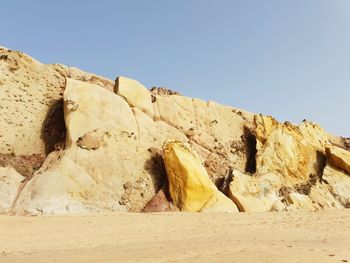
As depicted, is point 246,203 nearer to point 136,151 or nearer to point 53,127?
point 136,151

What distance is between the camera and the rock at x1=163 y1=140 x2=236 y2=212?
56.4 ft

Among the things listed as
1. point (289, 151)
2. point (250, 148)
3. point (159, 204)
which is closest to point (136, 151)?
point (159, 204)

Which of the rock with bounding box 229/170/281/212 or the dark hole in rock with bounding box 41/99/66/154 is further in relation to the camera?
the dark hole in rock with bounding box 41/99/66/154

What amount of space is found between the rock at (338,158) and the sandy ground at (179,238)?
8608mm

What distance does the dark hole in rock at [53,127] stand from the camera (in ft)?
63.9

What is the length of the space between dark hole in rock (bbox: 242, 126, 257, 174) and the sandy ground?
8858 millimetres

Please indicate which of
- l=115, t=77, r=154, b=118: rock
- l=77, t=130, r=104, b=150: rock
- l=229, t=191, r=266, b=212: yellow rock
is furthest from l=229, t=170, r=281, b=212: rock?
l=77, t=130, r=104, b=150: rock

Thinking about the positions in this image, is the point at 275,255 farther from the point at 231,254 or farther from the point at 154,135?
the point at 154,135

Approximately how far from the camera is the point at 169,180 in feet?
58.3

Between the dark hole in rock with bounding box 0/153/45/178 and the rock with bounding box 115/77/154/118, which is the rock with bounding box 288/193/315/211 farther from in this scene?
the dark hole in rock with bounding box 0/153/45/178

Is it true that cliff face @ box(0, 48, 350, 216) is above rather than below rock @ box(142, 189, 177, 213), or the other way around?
above

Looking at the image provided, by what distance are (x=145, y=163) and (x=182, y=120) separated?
4646 mm

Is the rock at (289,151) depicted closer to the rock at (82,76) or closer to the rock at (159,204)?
the rock at (159,204)

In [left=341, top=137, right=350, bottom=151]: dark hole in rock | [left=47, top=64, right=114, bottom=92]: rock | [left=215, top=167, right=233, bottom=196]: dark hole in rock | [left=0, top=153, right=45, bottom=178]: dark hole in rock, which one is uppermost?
[left=47, top=64, right=114, bottom=92]: rock
